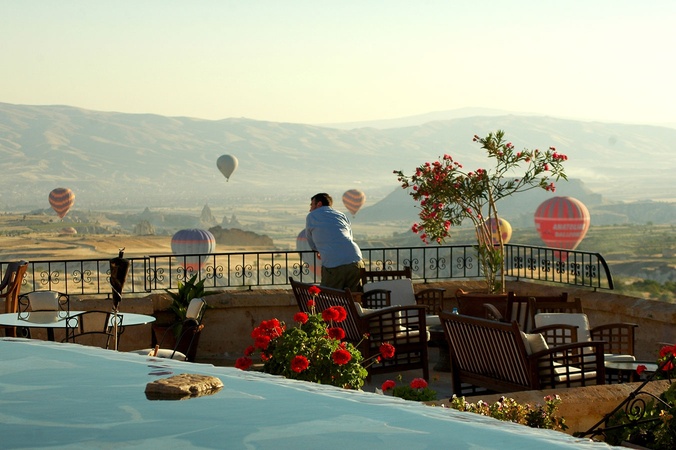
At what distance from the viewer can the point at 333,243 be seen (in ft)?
35.1

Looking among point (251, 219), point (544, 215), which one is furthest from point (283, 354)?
point (251, 219)

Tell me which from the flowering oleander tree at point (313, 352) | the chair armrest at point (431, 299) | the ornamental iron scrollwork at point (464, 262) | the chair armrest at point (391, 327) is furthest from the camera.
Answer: the ornamental iron scrollwork at point (464, 262)

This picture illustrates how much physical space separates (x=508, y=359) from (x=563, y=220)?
1731 inches

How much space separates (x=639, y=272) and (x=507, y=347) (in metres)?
98.1

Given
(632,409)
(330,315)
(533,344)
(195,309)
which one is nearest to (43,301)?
(195,309)

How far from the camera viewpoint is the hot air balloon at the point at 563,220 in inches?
1967

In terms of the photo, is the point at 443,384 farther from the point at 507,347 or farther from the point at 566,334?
the point at 507,347

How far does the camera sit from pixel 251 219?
183 m

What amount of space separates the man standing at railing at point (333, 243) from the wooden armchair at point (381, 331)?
1.17 m

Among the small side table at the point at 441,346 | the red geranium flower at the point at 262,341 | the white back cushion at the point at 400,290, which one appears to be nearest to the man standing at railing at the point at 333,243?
the white back cushion at the point at 400,290

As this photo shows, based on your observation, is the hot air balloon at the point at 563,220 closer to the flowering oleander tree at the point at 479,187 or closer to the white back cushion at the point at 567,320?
the flowering oleander tree at the point at 479,187

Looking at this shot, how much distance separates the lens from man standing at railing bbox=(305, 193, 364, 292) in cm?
1061

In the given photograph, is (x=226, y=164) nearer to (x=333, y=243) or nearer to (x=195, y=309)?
(x=333, y=243)

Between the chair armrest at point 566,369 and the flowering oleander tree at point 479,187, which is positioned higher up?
the flowering oleander tree at point 479,187
